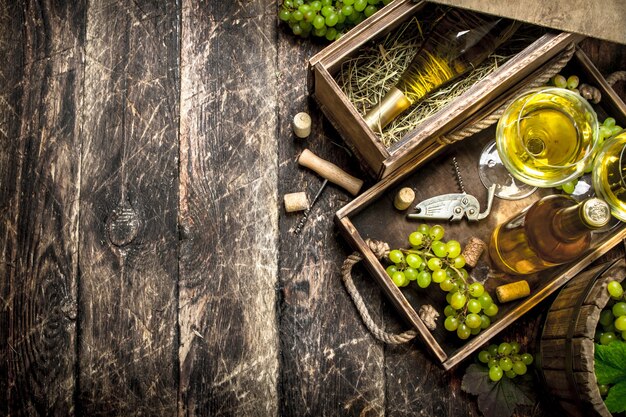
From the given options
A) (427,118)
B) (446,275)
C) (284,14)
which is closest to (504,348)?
(446,275)

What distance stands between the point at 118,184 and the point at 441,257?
777mm

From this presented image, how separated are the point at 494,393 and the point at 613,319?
12.4 inches

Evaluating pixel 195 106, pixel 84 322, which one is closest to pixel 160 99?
pixel 195 106

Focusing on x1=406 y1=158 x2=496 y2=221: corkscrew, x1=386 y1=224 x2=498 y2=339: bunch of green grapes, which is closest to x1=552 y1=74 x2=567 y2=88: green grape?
x1=406 y1=158 x2=496 y2=221: corkscrew

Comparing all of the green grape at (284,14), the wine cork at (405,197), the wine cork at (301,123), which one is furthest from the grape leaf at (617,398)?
the green grape at (284,14)

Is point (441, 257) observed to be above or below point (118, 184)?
below

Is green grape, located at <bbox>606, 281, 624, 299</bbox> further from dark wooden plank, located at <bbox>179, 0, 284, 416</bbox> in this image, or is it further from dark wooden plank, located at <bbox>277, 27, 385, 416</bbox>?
dark wooden plank, located at <bbox>179, 0, 284, 416</bbox>

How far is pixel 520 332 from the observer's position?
138 cm

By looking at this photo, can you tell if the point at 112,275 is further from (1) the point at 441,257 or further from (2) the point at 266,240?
(1) the point at 441,257

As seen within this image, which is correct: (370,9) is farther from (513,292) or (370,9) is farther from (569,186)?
(513,292)

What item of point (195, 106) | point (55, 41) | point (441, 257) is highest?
point (55, 41)

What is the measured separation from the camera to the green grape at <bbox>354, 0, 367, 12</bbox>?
4.30 feet

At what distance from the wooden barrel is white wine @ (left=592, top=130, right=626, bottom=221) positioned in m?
0.12

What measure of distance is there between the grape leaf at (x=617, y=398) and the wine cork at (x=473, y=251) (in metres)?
0.37
